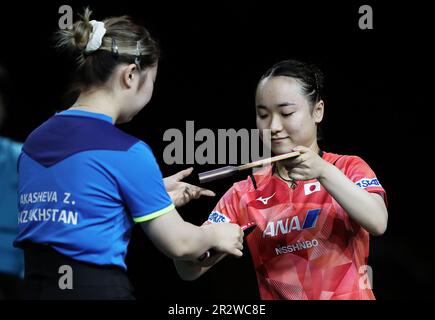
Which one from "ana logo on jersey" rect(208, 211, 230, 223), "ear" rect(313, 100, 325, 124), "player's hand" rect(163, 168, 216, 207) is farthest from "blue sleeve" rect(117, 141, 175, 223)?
"ear" rect(313, 100, 325, 124)

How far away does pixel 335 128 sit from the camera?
2.98 metres

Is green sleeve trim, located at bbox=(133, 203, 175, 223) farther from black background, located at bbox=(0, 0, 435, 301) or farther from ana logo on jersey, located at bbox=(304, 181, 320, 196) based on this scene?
black background, located at bbox=(0, 0, 435, 301)

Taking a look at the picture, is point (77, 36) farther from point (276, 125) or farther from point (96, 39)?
point (276, 125)

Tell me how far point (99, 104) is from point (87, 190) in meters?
0.21

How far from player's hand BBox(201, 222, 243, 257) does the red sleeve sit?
14.0 inches

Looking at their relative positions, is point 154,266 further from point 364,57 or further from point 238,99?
point 364,57

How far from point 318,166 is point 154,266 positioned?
5.66 feet

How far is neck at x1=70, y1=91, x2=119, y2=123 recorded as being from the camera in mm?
1491

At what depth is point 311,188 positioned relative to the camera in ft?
6.18

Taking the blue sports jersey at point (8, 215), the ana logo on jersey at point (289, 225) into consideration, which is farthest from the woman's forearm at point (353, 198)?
the blue sports jersey at point (8, 215)

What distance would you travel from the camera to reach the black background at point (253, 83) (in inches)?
112

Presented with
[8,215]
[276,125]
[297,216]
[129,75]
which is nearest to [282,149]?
[276,125]

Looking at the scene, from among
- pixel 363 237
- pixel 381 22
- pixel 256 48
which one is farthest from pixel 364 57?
pixel 363 237

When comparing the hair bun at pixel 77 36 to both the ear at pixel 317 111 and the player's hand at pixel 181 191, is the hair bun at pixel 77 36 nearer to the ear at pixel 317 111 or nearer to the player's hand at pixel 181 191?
the player's hand at pixel 181 191
